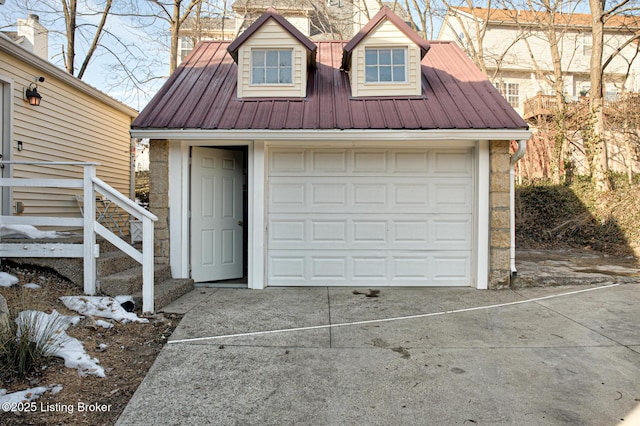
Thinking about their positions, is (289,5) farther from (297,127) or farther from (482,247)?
(482,247)

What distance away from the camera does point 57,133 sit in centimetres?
759

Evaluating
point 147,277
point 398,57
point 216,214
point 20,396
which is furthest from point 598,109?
point 20,396

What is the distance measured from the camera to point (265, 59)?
271 inches

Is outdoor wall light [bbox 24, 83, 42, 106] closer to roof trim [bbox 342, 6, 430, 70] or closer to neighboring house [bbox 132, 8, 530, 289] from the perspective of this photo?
neighboring house [bbox 132, 8, 530, 289]

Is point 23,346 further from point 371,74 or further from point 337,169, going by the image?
point 371,74

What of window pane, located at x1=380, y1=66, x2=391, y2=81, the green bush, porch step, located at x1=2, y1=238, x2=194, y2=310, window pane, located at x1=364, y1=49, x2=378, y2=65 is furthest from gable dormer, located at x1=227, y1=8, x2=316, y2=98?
the green bush

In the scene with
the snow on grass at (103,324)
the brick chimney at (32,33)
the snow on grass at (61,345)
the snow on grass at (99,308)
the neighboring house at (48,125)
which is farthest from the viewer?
the brick chimney at (32,33)

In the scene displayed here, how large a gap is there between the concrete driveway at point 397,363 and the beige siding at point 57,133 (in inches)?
154

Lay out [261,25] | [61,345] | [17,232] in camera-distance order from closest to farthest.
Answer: [61,345] < [17,232] < [261,25]

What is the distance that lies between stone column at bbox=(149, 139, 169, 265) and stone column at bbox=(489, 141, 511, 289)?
5.04 meters

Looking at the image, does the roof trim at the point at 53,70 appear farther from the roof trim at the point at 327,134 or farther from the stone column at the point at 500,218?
the stone column at the point at 500,218

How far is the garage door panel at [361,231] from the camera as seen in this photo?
21.2 ft

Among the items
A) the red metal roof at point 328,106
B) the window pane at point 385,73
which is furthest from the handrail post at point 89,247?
the window pane at point 385,73

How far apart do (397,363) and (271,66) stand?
17.7 ft
